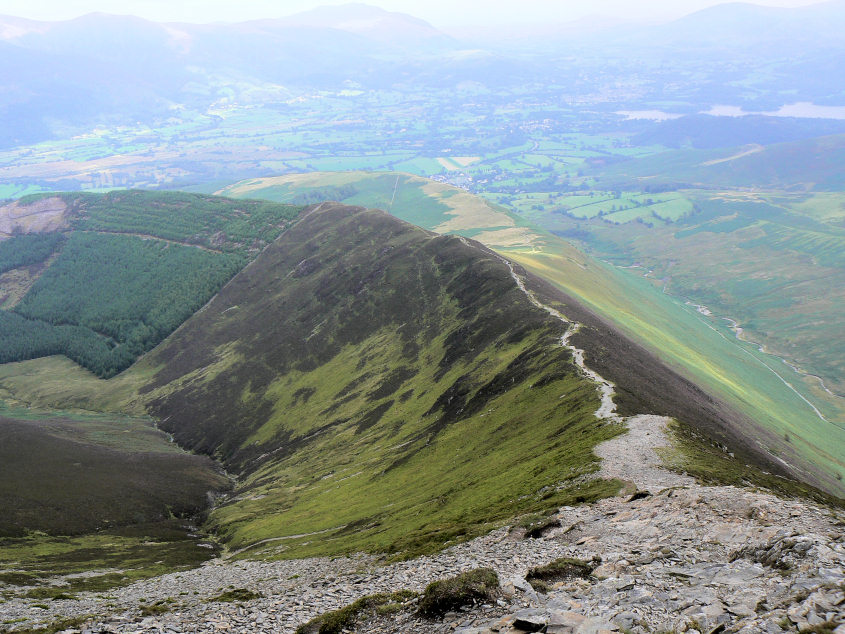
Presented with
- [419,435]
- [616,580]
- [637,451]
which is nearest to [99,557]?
[419,435]

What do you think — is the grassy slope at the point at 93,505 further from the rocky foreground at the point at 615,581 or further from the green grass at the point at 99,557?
the rocky foreground at the point at 615,581

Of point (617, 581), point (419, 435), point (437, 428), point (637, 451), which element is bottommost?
point (419, 435)

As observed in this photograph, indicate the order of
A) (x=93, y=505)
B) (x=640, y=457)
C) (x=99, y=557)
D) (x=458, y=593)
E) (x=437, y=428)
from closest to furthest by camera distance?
(x=458, y=593) < (x=640, y=457) < (x=99, y=557) < (x=93, y=505) < (x=437, y=428)

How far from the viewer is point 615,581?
44.2 meters

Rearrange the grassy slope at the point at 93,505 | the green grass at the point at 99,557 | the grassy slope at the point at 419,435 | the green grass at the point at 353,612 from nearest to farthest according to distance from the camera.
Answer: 1. the green grass at the point at 353,612
2. the grassy slope at the point at 419,435
3. the green grass at the point at 99,557
4. the grassy slope at the point at 93,505

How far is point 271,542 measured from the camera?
97.9m

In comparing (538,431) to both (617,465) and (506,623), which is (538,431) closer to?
(617,465)

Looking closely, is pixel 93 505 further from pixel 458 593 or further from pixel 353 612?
pixel 458 593

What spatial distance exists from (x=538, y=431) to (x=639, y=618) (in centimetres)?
6232

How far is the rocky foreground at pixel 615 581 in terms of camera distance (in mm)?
36438

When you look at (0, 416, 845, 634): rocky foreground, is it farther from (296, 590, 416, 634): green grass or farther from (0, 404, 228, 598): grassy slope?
(0, 404, 228, 598): grassy slope

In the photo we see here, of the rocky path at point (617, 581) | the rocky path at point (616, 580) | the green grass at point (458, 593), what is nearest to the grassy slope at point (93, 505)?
the rocky path at point (616, 580)

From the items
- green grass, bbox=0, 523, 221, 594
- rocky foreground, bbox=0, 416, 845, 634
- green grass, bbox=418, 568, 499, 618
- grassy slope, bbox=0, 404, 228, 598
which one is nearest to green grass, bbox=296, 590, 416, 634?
rocky foreground, bbox=0, 416, 845, 634

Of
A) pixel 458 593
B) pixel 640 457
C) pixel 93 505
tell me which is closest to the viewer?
pixel 458 593
